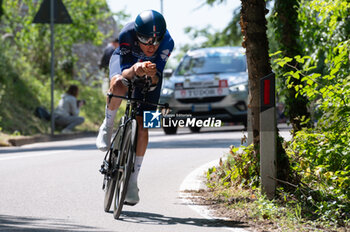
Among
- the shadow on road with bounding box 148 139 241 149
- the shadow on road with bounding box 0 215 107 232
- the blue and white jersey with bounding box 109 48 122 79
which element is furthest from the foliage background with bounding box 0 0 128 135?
the shadow on road with bounding box 0 215 107 232

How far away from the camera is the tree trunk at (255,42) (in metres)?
7.74

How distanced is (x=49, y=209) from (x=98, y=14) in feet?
72.5

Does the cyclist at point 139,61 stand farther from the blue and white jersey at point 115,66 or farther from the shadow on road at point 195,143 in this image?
the shadow on road at point 195,143

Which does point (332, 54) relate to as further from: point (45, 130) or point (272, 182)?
point (45, 130)

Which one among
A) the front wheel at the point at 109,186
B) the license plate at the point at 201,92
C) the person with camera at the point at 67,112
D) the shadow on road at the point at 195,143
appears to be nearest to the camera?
the front wheel at the point at 109,186

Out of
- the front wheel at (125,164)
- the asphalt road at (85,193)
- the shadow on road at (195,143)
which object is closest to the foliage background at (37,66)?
the shadow on road at (195,143)

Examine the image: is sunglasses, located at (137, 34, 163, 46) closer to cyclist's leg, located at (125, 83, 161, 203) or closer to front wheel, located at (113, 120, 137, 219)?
cyclist's leg, located at (125, 83, 161, 203)

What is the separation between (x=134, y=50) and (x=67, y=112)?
13.7m

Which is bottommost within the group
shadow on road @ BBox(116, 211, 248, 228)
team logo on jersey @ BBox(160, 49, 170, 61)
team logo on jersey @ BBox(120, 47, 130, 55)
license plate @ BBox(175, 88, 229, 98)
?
shadow on road @ BBox(116, 211, 248, 228)

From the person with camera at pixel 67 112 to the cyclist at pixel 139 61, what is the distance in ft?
42.3

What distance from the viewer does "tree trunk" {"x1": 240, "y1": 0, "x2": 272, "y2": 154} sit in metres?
7.74

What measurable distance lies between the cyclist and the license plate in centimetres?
1042

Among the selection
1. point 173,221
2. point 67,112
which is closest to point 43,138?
point 67,112

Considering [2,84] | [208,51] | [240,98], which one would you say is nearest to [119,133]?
[240,98]
